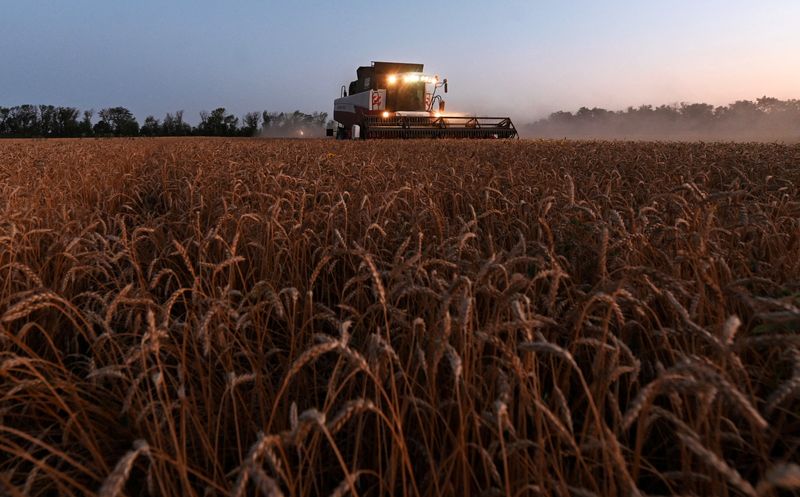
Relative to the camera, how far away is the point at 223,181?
5797 mm

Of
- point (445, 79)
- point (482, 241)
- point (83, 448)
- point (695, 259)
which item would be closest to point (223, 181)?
point (482, 241)

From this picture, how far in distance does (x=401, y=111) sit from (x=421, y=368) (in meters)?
25.2

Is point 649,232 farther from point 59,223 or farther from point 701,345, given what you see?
point 59,223

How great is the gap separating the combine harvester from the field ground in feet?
63.6

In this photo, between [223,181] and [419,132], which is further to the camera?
[419,132]

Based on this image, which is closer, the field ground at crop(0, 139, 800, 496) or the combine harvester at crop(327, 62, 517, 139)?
the field ground at crop(0, 139, 800, 496)

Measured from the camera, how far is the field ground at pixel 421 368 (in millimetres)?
1132

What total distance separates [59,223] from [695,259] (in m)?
3.98

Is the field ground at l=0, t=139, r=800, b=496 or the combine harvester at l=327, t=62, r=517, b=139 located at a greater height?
the combine harvester at l=327, t=62, r=517, b=139

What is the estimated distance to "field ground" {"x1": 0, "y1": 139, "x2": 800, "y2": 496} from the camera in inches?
44.6

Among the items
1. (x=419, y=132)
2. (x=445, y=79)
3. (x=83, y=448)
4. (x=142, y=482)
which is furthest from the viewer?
(x=445, y=79)

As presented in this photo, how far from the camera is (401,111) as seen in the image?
2603 cm

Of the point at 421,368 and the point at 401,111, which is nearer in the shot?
the point at 421,368

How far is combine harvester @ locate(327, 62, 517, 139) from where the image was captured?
75.7ft
